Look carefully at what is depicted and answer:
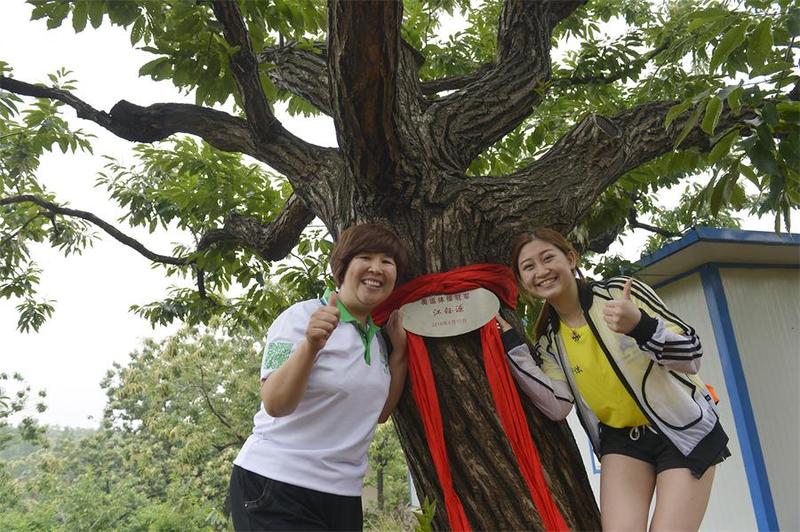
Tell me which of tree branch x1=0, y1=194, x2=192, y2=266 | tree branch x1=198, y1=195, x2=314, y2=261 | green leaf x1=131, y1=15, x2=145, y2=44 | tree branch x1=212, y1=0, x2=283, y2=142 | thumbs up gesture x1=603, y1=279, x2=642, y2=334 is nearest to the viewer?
thumbs up gesture x1=603, y1=279, x2=642, y2=334

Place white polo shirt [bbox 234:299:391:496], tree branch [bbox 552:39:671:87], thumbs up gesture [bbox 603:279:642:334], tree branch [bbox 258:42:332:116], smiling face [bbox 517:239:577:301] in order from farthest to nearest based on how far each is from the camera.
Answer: tree branch [bbox 552:39:671:87], tree branch [bbox 258:42:332:116], smiling face [bbox 517:239:577:301], thumbs up gesture [bbox 603:279:642:334], white polo shirt [bbox 234:299:391:496]

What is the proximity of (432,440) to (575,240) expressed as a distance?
2.11 meters

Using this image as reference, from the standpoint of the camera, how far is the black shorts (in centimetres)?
185

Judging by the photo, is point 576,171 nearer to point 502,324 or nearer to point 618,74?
point 502,324

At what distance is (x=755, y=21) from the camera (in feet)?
Answer: 5.73

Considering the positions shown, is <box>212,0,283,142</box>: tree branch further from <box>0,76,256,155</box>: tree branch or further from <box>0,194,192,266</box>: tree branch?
<box>0,194,192,266</box>: tree branch

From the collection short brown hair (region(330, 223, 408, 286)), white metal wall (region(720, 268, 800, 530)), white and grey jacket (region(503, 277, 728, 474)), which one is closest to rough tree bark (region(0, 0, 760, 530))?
white and grey jacket (region(503, 277, 728, 474))

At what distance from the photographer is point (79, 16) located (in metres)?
2.33

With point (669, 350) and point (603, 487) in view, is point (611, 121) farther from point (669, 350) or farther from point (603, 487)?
point (603, 487)

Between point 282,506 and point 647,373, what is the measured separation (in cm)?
122

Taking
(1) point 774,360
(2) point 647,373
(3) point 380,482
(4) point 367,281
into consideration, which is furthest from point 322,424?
(3) point 380,482

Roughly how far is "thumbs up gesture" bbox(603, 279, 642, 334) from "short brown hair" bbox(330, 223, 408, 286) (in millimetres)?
693

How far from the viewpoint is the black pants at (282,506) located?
5.25 ft

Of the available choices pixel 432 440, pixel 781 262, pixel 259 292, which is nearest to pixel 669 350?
pixel 432 440
